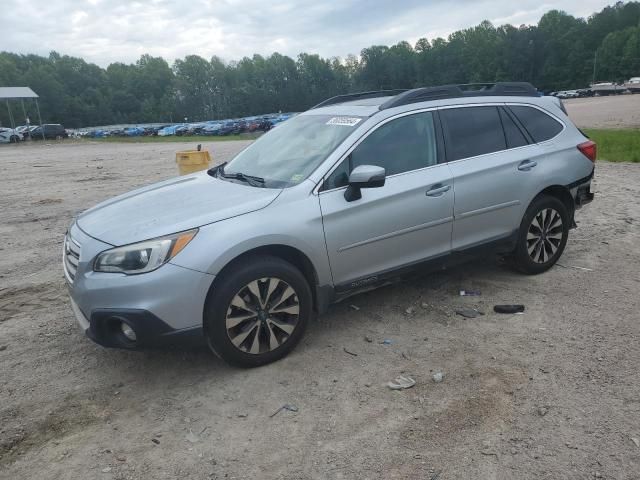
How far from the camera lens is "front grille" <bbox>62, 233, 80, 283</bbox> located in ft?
11.8

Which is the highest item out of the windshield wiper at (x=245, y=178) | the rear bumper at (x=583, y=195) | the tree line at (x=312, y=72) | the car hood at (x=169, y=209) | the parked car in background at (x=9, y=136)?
the tree line at (x=312, y=72)

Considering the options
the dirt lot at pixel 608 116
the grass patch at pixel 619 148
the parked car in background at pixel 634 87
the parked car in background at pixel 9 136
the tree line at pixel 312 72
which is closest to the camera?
the grass patch at pixel 619 148

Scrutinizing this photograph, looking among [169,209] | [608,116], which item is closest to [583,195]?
[169,209]

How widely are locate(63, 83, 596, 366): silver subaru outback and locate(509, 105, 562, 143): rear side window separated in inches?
A: 0.6

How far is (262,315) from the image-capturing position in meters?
3.60

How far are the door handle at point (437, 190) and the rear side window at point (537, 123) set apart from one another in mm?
1336

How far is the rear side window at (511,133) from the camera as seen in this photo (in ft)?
16.2

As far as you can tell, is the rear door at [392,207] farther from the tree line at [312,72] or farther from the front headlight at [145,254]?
the tree line at [312,72]

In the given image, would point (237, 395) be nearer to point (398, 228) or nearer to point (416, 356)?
point (416, 356)

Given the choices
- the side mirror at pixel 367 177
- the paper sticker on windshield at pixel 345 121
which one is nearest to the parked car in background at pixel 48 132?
the paper sticker on windshield at pixel 345 121

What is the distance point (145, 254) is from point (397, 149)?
2157 millimetres

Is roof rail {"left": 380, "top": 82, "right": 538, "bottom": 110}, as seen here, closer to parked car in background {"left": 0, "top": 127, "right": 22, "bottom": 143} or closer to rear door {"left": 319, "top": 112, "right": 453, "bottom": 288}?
rear door {"left": 319, "top": 112, "right": 453, "bottom": 288}

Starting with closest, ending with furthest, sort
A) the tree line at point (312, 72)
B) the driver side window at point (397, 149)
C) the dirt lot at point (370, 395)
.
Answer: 1. the dirt lot at point (370, 395)
2. the driver side window at point (397, 149)
3. the tree line at point (312, 72)

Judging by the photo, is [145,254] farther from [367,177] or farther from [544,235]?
[544,235]
